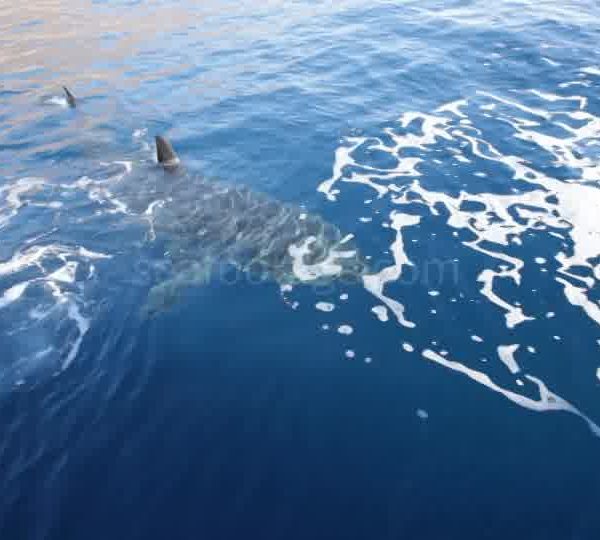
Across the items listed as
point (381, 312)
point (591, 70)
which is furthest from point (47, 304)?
point (591, 70)

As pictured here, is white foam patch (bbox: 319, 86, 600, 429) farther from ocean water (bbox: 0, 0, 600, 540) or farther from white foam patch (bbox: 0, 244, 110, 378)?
white foam patch (bbox: 0, 244, 110, 378)

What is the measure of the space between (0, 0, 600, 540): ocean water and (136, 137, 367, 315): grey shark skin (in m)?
0.12

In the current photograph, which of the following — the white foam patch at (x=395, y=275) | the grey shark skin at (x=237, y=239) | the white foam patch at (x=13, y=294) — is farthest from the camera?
the grey shark skin at (x=237, y=239)

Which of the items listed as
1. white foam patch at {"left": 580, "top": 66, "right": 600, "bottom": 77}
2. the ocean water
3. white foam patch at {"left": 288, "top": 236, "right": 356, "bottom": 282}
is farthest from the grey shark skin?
white foam patch at {"left": 580, "top": 66, "right": 600, "bottom": 77}

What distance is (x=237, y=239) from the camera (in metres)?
15.4

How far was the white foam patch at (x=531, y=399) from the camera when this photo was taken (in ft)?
33.2

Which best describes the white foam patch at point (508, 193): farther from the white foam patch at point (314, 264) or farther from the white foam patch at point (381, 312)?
the white foam patch at point (314, 264)

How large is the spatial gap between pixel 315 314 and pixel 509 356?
14.6ft

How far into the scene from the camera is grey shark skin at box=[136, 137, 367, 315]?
14.0 meters

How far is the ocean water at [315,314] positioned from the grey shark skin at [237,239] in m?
0.12

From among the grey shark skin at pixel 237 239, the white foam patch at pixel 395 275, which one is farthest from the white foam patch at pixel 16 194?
the white foam patch at pixel 395 275

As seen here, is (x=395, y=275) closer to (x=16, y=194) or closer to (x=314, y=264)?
(x=314, y=264)

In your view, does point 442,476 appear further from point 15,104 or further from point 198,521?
point 15,104

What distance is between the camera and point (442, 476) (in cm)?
917
